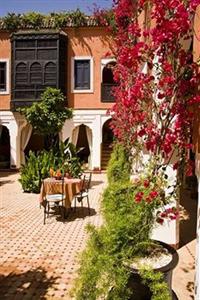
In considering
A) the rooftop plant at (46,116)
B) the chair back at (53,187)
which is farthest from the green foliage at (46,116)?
the chair back at (53,187)

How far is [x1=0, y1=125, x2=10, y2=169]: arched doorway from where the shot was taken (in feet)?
65.1

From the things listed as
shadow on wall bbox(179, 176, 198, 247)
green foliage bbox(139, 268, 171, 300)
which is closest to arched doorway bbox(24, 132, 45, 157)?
shadow on wall bbox(179, 176, 198, 247)

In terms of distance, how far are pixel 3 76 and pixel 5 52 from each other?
1318mm

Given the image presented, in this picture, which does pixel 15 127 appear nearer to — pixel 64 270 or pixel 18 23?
pixel 18 23

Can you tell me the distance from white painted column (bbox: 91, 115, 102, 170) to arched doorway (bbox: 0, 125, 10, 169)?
4950 millimetres

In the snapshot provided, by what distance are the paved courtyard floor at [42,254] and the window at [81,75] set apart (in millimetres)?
9626

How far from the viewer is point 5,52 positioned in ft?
64.0

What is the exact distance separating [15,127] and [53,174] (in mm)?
9833

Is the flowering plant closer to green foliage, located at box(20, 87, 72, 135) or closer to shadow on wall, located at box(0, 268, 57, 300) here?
shadow on wall, located at box(0, 268, 57, 300)

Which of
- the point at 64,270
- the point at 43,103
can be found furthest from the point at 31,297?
the point at 43,103

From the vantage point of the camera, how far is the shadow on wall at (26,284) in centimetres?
503

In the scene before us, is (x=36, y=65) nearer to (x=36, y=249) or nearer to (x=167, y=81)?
(x=36, y=249)

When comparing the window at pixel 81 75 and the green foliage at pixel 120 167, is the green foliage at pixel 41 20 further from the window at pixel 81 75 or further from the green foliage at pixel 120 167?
the green foliage at pixel 120 167

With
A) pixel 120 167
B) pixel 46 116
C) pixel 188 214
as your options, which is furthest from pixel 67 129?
pixel 188 214
